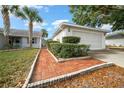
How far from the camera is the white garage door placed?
11422 millimetres

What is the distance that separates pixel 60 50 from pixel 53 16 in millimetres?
2656

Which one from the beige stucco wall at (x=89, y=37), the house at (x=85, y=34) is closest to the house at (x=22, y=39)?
the house at (x=85, y=34)

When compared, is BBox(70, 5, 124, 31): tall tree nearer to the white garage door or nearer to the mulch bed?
the white garage door

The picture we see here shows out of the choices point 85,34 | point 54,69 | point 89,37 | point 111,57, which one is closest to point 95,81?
point 54,69

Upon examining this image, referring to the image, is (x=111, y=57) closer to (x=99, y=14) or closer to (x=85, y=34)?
(x=85, y=34)

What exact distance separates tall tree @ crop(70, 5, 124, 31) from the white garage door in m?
1.41

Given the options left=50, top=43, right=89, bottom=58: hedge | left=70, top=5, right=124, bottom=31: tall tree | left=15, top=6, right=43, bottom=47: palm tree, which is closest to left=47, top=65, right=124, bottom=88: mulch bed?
left=50, top=43, right=89, bottom=58: hedge

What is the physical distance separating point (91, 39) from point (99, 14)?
2.17 meters

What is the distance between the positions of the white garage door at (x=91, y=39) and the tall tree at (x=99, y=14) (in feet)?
4.62

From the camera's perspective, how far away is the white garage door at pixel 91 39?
1142 cm

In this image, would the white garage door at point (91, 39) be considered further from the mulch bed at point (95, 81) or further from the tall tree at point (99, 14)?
the mulch bed at point (95, 81)
